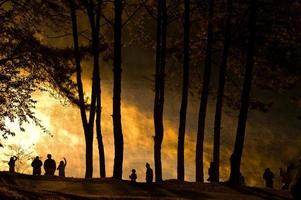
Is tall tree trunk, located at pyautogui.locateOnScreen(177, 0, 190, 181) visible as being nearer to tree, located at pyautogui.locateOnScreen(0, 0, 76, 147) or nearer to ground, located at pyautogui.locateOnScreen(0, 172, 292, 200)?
ground, located at pyautogui.locateOnScreen(0, 172, 292, 200)

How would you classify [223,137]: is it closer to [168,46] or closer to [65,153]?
[65,153]

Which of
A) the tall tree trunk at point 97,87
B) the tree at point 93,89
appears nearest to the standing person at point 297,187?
the tall tree trunk at point 97,87

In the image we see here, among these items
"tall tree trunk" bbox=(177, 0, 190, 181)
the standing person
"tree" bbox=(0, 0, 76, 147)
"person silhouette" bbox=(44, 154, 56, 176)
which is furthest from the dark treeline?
the standing person

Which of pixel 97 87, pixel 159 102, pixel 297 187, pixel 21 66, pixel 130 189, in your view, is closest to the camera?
pixel 297 187

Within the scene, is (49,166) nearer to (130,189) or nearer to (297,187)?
(130,189)

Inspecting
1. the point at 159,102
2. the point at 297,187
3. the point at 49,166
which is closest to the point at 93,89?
the point at 159,102

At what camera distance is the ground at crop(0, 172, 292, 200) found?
1748 cm

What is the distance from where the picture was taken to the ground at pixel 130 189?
17.5 m

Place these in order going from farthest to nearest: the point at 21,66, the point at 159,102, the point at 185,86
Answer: the point at 159,102
the point at 185,86
the point at 21,66

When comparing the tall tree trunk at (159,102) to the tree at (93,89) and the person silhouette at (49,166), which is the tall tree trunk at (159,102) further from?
the person silhouette at (49,166)

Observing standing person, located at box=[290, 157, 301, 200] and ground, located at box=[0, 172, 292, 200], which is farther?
ground, located at box=[0, 172, 292, 200]

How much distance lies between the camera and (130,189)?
18703 millimetres

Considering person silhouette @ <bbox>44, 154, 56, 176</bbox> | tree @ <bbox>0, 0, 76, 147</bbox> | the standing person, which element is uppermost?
tree @ <bbox>0, 0, 76, 147</bbox>

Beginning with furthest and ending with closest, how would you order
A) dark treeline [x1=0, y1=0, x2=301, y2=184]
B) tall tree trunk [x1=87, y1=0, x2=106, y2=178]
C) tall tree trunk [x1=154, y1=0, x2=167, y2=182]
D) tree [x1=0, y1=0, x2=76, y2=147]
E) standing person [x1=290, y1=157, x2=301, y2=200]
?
tall tree trunk [x1=154, y1=0, x2=167, y2=182] < tall tree trunk [x1=87, y1=0, x2=106, y2=178] < dark treeline [x1=0, y1=0, x2=301, y2=184] < tree [x1=0, y1=0, x2=76, y2=147] < standing person [x1=290, y1=157, x2=301, y2=200]
